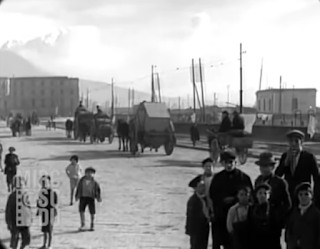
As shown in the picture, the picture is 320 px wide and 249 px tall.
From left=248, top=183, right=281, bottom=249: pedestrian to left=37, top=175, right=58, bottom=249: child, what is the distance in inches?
57.7

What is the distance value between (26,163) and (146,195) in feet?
3.56

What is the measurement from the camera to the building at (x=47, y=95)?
373 centimetres

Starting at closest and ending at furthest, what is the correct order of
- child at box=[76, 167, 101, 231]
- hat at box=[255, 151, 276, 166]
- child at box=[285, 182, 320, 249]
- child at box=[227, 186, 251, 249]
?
child at box=[285, 182, 320, 249], child at box=[227, 186, 251, 249], hat at box=[255, 151, 276, 166], child at box=[76, 167, 101, 231]

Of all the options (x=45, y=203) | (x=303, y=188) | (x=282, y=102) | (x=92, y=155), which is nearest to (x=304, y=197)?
(x=303, y=188)

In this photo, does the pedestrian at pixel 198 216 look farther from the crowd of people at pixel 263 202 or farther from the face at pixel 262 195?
the face at pixel 262 195

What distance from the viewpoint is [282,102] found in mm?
3316

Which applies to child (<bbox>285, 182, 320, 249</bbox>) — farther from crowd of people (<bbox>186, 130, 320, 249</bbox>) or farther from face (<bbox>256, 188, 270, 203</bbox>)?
face (<bbox>256, 188, 270, 203</bbox>)

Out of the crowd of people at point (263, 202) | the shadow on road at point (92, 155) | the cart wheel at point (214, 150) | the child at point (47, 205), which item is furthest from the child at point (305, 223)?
the shadow on road at point (92, 155)

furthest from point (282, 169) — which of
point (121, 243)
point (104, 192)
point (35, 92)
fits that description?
point (104, 192)

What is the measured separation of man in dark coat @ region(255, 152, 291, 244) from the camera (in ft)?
9.64

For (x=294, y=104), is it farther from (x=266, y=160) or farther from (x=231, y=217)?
(x=231, y=217)

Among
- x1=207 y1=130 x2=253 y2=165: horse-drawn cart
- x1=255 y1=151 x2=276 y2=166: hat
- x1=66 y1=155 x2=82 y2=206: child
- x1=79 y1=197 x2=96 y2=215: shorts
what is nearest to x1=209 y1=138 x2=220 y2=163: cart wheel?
x1=207 y1=130 x2=253 y2=165: horse-drawn cart

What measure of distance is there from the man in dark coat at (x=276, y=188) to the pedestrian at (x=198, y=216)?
34 centimetres

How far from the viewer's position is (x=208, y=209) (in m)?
3.17
